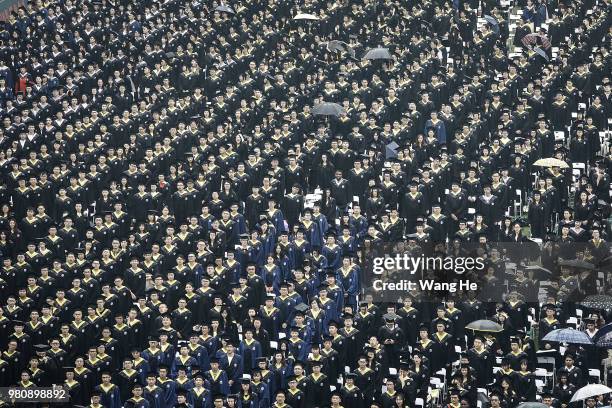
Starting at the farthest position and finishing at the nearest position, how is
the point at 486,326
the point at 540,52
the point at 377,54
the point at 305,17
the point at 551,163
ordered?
1. the point at 305,17
2. the point at 540,52
3. the point at 377,54
4. the point at 551,163
5. the point at 486,326

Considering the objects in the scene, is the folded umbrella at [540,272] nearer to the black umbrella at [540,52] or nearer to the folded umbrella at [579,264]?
the folded umbrella at [579,264]

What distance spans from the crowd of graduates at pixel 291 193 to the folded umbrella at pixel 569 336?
378 mm

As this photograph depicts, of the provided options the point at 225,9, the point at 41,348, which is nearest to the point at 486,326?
the point at 41,348

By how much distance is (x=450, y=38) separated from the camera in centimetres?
3108

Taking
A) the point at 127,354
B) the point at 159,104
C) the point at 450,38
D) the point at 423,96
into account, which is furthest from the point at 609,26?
the point at 127,354

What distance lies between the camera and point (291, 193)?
82.7 feet

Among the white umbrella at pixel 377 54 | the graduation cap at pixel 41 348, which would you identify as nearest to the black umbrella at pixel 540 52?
the white umbrella at pixel 377 54

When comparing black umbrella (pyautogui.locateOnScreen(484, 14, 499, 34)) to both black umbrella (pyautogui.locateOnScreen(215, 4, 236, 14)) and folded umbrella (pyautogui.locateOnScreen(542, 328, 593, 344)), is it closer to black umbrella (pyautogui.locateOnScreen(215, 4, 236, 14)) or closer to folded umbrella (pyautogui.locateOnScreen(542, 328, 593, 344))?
black umbrella (pyautogui.locateOnScreen(215, 4, 236, 14))

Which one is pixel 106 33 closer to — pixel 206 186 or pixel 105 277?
pixel 206 186

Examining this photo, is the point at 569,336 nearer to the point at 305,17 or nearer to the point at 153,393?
the point at 153,393

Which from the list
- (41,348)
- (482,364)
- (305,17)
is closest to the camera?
(482,364)

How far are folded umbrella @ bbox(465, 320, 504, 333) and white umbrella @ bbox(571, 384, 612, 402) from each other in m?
2.33

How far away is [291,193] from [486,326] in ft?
18.5

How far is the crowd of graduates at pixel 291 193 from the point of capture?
20.7 metres
